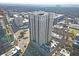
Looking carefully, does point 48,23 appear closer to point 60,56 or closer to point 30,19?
point 30,19

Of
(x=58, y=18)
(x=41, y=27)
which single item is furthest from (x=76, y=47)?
(x=41, y=27)

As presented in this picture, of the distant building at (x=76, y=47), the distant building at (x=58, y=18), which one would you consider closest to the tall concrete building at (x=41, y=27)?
the distant building at (x=58, y=18)

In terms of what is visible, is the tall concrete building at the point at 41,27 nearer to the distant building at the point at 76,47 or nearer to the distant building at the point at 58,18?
the distant building at the point at 58,18

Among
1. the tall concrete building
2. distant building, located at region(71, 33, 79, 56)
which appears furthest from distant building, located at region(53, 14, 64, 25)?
distant building, located at region(71, 33, 79, 56)

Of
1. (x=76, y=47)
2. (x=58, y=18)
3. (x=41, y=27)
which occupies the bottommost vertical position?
(x=76, y=47)

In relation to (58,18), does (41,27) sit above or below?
below

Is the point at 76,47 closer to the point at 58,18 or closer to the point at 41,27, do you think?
the point at 58,18

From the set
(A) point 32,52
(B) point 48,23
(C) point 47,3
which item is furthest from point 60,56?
(C) point 47,3

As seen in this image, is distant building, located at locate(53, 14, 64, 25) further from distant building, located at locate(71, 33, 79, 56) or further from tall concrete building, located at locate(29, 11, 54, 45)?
distant building, located at locate(71, 33, 79, 56)
